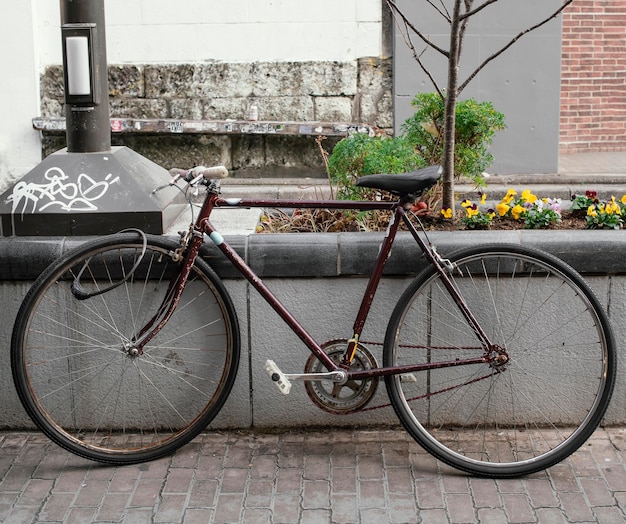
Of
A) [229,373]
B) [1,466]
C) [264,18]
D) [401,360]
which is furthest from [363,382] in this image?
[264,18]

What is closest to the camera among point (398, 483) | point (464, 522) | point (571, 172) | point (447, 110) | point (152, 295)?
point (464, 522)

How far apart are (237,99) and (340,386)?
6.89 meters

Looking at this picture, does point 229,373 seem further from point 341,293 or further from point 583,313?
point 583,313

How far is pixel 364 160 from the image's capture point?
5020mm

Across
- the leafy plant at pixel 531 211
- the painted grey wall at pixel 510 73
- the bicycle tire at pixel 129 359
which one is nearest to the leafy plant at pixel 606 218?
the leafy plant at pixel 531 211

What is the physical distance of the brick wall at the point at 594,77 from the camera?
492 inches

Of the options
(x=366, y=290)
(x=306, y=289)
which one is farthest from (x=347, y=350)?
(x=306, y=289)

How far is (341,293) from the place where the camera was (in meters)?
4.36

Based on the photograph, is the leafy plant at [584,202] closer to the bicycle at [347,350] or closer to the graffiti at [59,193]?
the bicycle at [347,350]

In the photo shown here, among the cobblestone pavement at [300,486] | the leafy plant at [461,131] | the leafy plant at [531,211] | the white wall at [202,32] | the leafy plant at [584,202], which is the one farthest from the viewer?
the white wall at [202,32]

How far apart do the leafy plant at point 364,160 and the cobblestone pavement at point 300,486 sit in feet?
4.33

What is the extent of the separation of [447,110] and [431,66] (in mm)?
5810

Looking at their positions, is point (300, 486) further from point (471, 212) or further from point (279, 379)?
point (471, 212)

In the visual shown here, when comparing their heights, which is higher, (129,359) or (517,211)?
(517,211)
